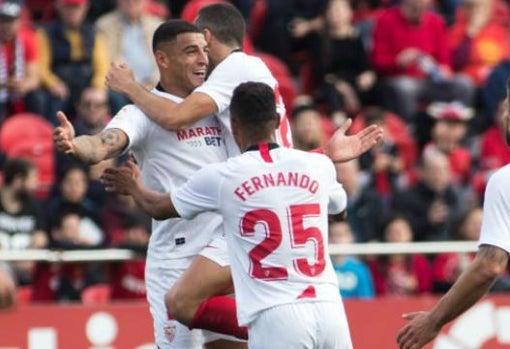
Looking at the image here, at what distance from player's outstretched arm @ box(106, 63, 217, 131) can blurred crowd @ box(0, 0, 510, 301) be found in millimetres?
3889

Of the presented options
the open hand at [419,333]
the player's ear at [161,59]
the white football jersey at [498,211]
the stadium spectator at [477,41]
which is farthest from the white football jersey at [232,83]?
the stadium spectator at [477,41]

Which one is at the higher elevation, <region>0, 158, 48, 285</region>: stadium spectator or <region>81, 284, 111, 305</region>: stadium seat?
<region>0, 158, 48, 285</region>: stadium spectator

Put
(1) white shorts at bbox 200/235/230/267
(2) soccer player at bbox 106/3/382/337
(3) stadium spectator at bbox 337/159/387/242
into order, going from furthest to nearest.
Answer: (3) stadium spectator at bbox 337/159/387/242, (1) white shorts at bbox 200/235/230/267, (2) soccer player at bbox 106/3/382/337

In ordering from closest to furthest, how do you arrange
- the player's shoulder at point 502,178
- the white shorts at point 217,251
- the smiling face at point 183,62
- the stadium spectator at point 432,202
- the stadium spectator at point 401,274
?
1. the player's shoulder at point 502,178
2. the white shorts at point 217,251
3. the smiling face at point 183,62
4. the stadium spectator at point 401,274
5. the stadium spectator at point 432,202

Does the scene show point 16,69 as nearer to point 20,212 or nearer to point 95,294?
point 20,212

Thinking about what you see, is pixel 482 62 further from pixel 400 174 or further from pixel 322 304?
pixel 322 304

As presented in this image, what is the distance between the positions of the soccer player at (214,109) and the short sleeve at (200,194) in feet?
2.07

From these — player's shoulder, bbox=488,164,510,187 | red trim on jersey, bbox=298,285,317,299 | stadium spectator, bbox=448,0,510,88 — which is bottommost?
stadium spectator, bbox=448,0,510,88

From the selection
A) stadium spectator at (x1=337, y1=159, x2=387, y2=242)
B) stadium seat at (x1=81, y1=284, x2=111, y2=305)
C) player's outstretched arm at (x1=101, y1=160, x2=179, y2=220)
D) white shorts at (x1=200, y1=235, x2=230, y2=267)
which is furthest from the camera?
stadium spectator at (x1=337, y1=159, x2=387, y2=242)

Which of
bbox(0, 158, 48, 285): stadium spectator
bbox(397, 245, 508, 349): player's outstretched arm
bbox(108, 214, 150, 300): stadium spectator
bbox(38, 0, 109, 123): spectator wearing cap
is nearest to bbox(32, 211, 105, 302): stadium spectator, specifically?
bbox(108, 214, 150, 300): stadium spectator

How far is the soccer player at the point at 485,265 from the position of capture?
333 inches

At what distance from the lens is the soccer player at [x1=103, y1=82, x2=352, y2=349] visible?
30.1 feet

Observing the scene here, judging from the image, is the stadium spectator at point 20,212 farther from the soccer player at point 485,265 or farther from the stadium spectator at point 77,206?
the soccer player at point 485,265

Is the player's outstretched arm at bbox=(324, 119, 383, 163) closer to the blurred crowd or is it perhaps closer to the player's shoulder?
the player's shoulder
